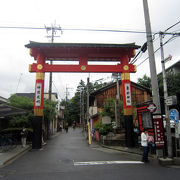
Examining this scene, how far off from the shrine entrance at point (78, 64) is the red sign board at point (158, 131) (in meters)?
4.03

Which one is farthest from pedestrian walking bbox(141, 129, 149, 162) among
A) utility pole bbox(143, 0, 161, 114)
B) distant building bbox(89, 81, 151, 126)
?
distant building bbox(89, 81, 151, 126)

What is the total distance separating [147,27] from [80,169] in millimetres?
8971

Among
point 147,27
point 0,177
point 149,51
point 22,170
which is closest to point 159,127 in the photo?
point 149,51

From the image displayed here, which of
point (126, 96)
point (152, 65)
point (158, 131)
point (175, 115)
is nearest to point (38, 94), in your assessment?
point (126, 96)

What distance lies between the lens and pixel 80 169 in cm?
728

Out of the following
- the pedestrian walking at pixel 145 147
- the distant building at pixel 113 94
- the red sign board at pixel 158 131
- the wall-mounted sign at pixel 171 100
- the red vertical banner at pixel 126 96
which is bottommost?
the pedestrian walking at pixel 145 147

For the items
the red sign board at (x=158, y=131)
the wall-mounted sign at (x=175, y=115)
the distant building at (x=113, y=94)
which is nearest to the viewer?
the red sign board at (x=158, y=131)

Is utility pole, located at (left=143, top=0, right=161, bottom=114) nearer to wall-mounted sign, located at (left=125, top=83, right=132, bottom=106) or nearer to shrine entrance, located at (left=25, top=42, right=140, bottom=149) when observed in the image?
shrine entrance, located at (left=25, top=42, right=140, bottom=149)

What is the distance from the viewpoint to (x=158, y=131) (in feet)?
29.9

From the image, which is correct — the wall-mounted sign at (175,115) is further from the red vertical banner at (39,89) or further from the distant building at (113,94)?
the distant building at (113,94)

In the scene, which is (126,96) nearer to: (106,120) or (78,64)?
(106,120)

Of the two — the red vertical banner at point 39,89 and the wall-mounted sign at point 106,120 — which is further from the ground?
the red vertical banner at point 39,89

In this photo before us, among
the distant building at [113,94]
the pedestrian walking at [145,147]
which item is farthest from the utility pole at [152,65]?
the distant building at [113,94]

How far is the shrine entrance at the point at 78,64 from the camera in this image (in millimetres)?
13109
